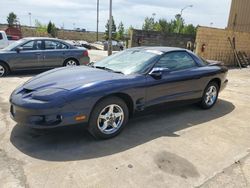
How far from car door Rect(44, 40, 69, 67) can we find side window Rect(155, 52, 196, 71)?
5.73 meters

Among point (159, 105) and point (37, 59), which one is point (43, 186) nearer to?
point (159, 105)

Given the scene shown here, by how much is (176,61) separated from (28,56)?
5.96m

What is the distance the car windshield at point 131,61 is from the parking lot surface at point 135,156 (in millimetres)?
773

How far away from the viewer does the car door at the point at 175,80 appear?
4268mm

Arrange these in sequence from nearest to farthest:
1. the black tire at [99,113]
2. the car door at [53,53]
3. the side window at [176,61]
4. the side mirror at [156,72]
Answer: the black tire at [99,113] → the side mirror at [156,72] → the side window at [176,61] → the car door at [53,53]

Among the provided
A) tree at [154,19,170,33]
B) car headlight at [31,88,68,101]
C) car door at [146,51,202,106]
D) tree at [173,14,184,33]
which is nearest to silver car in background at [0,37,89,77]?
car door at [146,51,202,106]

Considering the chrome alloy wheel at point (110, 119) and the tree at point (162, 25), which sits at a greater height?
the tree at point (162, 25)

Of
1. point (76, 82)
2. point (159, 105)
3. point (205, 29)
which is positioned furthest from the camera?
point (205, 29)

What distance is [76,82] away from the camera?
3.59 meters

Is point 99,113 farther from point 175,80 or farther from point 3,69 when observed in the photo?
point 3,69

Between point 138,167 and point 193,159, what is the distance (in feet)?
2.58

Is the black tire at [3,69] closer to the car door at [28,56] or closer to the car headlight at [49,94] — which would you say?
the car door at [28,56]

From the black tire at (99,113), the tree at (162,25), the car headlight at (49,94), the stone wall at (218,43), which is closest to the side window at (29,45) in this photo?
the car headlight at (49,94)

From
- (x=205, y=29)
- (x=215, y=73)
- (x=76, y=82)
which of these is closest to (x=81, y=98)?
(x=76, y=82)
